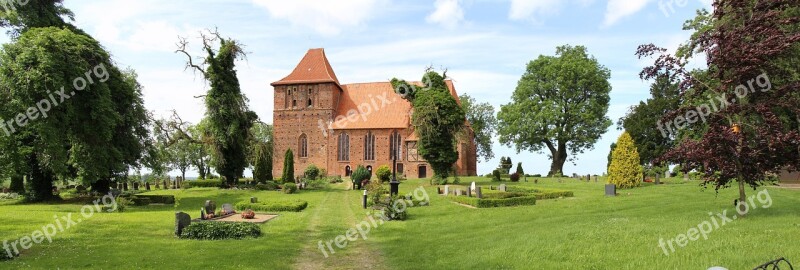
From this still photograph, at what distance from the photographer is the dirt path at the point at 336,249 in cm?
1237

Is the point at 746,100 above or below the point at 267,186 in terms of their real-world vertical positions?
above

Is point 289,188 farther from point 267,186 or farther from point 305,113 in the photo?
point 305,113

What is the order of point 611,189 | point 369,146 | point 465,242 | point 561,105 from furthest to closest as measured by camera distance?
point 369,146
point 561,105
point 611,189
point 465,242

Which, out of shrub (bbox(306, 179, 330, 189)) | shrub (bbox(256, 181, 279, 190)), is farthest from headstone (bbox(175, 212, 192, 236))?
shrub (bbox(306, 179, 330, 189))

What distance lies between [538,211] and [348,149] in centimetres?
4035

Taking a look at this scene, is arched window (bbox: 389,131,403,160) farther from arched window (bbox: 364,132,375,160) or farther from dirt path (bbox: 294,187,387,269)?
dirt path (bbox: 294,187,387,269)

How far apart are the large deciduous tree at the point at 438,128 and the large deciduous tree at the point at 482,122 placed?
79.5 feet

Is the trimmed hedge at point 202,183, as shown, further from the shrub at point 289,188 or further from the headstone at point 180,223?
the headstone at point 180,223

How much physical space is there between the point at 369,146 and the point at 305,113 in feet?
27.7

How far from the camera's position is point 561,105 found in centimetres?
5038

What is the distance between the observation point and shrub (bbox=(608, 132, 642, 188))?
31003mm

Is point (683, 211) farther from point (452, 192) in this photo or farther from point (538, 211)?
point (452, 192)

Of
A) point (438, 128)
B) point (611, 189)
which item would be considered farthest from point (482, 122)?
point (611, 189)

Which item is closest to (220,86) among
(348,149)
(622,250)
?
(348,149)
